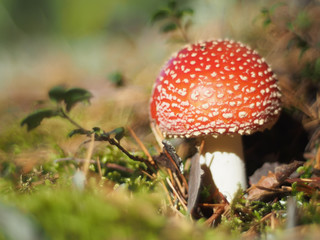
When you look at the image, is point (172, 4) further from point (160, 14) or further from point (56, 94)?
point (56, 94)

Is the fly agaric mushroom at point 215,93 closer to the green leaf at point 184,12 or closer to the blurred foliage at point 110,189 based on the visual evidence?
the blurred foliage at point 110,189

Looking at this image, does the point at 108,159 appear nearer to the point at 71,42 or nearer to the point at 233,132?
the point at 233,132

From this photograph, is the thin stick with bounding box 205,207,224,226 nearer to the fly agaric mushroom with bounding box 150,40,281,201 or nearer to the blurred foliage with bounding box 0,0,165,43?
the fly agaric mushroom with bounding box 150,40,281,201

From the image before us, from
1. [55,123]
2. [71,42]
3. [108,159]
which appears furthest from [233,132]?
[71,42]

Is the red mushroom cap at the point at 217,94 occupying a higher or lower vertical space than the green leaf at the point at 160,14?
lower

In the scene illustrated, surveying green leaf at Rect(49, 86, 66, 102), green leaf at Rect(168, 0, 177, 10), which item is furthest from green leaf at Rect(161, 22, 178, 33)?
green leaf at Rect(49, 86, 66, 102)

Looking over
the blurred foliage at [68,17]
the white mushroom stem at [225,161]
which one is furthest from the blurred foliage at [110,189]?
the blurred foliage at [68,17]
